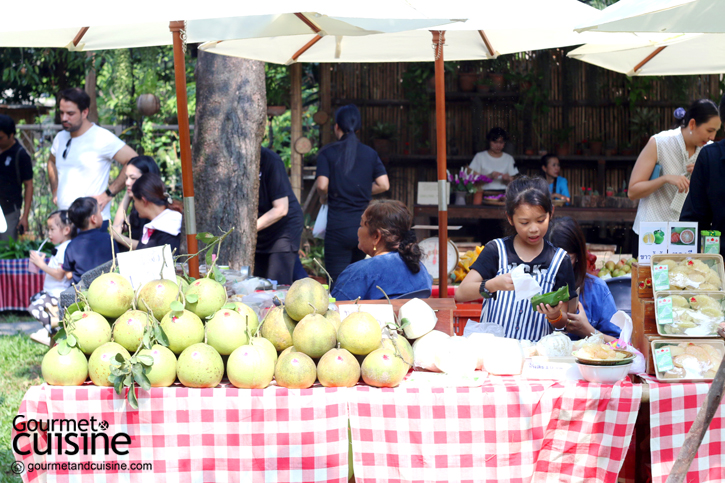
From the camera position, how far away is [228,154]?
4.39 metres

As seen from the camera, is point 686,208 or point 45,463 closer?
point 45,463

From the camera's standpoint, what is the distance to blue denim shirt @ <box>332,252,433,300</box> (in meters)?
2.99

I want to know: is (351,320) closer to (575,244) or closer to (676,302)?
(676,302)

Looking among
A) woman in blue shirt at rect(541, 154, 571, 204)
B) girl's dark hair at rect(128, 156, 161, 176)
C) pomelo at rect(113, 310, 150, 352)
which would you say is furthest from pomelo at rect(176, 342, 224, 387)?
woman in blue shirt at rect(541, 154, 571, 204)

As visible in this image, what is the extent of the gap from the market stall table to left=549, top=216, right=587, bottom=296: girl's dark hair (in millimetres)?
1108

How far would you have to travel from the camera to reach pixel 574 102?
28.9 ft

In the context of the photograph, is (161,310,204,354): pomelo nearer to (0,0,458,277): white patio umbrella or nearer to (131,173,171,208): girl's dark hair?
(0,0,458,277): white patio umbrella

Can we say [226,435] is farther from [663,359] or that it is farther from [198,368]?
[663,359]

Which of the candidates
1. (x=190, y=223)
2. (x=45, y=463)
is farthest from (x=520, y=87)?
(x=45, y=463)

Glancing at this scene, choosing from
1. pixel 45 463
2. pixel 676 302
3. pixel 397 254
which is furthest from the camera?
pixel 397 254

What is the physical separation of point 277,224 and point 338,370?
100 inches

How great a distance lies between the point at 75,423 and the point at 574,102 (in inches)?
315

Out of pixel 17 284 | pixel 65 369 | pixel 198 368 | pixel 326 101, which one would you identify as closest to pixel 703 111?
pixel 198 368

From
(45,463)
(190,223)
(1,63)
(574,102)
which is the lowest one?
(45,463)
